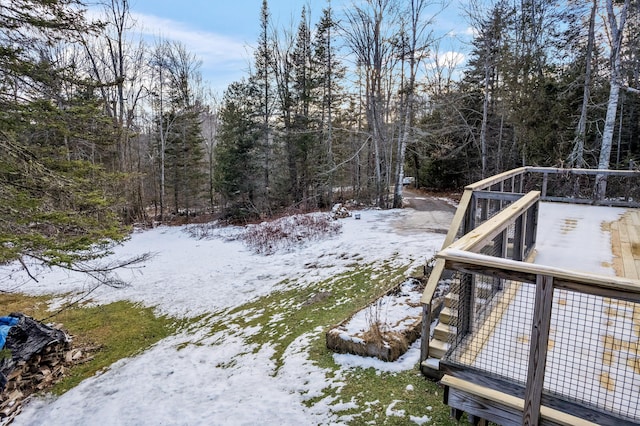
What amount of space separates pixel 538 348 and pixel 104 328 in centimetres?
801

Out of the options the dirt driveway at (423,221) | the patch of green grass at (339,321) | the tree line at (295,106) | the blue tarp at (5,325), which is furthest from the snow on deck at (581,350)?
the blue tarp at (5,325)

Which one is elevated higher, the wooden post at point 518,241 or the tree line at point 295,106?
the tree line at point 295,106

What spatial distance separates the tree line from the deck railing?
16.1 feet

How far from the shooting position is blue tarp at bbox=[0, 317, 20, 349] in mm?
5411

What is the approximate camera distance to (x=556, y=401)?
2111 mm

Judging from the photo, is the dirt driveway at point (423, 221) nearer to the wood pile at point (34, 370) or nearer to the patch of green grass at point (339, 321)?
the patch of green grass at point (339, 321)

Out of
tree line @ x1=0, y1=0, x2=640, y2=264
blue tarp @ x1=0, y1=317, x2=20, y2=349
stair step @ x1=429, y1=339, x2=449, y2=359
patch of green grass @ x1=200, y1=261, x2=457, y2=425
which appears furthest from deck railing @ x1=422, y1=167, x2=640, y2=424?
blue tarp @ x1=0, y1=317, x2=20, y2=349

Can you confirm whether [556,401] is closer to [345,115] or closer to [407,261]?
[407,261]

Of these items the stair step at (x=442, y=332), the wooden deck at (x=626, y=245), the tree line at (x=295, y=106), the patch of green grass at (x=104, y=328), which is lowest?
the patch of green grass at (x=104, y=328)

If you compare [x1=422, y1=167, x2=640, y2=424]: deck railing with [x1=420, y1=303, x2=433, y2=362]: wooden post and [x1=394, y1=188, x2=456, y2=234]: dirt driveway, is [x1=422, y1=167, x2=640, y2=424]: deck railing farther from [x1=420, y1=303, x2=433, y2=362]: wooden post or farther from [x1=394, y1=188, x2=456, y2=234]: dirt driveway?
[x1=394, y1=188, x2=456, y2=234]: dirt driveway

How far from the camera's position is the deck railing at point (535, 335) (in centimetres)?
203

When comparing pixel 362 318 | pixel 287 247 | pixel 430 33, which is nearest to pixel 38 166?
pixel 362 318

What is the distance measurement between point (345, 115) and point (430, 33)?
7703 mm

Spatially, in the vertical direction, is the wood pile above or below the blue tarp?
below
